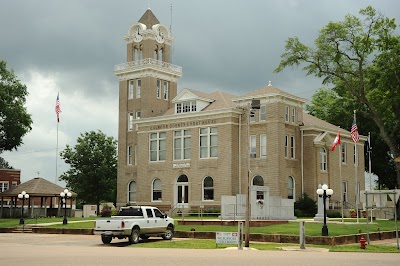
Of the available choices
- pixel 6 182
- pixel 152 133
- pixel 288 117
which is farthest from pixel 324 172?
pixel 6 182

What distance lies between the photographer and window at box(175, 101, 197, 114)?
5836 cm

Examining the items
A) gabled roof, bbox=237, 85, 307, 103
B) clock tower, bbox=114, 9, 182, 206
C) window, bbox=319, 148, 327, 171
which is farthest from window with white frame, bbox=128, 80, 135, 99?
window, bbox=319, 148, 327, 171

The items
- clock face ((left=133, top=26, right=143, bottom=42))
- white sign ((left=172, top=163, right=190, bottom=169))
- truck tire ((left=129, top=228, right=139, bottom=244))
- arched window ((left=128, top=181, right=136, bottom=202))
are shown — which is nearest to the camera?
truck tire ((left=129, top=228, right=139, bottom=244))

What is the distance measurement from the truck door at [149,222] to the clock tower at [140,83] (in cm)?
3006

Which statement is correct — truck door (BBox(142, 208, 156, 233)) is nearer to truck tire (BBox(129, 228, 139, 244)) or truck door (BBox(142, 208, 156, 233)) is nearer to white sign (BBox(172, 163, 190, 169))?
truck tire (BBox(129, 228, 139, 244))

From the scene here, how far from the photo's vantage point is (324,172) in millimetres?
56469

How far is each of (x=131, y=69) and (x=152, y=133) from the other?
8.31m

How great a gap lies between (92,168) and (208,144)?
22.7 m

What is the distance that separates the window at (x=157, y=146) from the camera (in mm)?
59781

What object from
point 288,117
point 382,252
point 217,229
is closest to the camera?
point 382,252

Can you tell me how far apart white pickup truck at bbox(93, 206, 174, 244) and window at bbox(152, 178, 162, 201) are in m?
25.9

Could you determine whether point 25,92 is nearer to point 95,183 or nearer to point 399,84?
point 95,183

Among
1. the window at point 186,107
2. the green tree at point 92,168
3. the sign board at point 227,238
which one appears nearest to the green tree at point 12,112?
the green tree at point 92,168

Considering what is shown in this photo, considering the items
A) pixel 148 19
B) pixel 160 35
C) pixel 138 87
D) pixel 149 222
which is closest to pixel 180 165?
pixel 138 87
